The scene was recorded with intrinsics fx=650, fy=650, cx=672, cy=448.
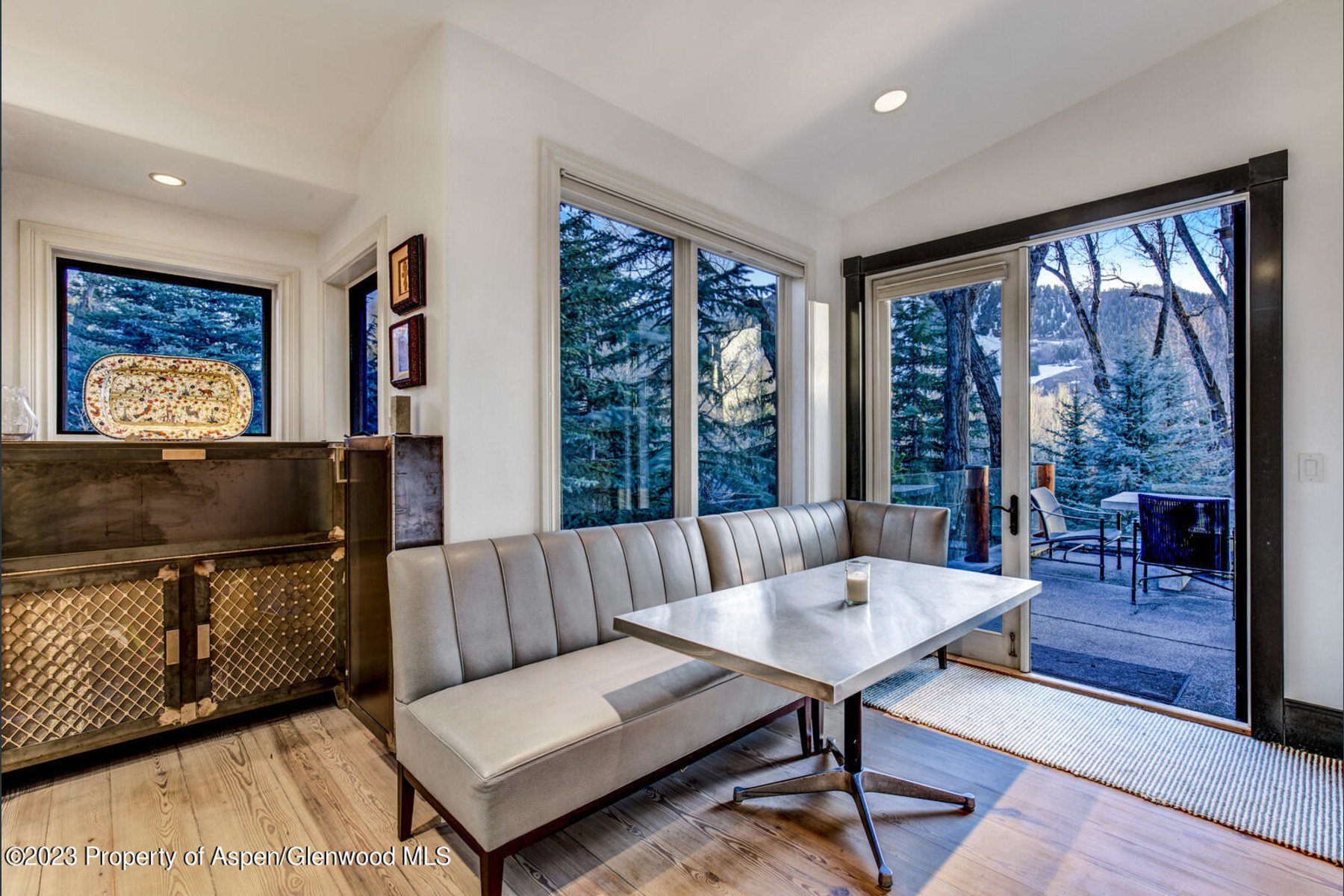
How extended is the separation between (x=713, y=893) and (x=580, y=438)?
1.88 m

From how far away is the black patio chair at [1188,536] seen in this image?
3.20 m

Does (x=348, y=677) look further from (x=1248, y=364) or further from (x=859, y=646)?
(x=1248, y=364)

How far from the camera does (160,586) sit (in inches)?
103

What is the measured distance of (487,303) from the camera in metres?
2.51

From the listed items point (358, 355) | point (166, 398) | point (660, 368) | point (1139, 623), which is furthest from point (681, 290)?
point (1139, 623)

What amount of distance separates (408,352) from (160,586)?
137 cm

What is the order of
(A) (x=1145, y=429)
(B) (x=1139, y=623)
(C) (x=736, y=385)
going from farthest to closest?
(C) (x=736, y=385) < (B) (x=1139, y=623) < (A) (x=1145, y=429)

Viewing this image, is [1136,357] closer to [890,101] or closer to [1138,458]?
[1138,458]

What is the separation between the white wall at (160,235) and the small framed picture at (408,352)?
1177 mm

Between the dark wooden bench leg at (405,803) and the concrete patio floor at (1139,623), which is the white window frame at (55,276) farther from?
the concrete patio floor at (1139,623)

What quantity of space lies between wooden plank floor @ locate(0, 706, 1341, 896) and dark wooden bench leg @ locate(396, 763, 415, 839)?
6cm

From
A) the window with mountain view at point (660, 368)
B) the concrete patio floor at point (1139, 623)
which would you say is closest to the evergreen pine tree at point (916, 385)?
the window with mountain view at point (660, 368)

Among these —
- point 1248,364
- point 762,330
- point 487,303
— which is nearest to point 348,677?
point 487,303

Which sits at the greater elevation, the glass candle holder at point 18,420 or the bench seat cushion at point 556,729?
the glass candle holder at point 18,420
